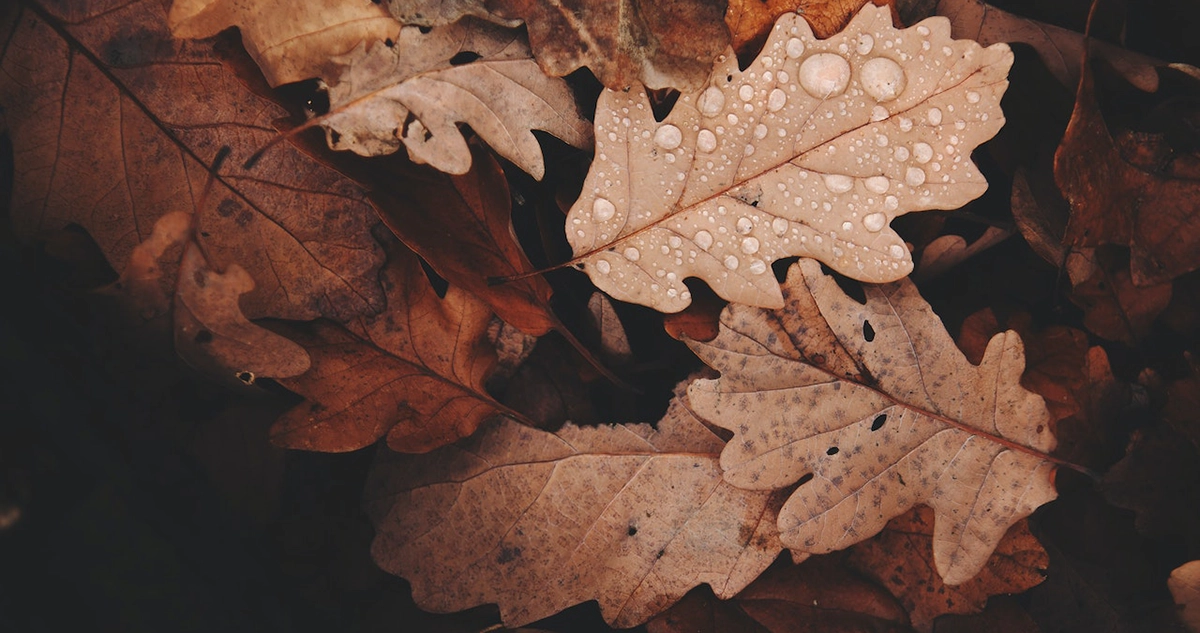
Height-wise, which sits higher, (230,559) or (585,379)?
(585,379)

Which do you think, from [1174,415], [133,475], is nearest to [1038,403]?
[1174,415]

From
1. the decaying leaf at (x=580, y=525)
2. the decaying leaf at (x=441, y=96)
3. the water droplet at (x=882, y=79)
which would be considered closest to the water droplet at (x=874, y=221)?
the water droplet at (x=882, y=79)

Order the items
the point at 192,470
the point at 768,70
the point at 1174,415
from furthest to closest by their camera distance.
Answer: the point at 192,470
the point at 1174,415
the point at 768,70

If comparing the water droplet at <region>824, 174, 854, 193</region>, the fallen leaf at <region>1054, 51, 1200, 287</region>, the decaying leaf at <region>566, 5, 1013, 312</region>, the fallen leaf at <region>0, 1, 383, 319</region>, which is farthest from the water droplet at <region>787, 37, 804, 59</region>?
the fallen leaf at <region>0, 1, 383, 319</region>

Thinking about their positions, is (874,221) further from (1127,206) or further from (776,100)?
(1127,206)

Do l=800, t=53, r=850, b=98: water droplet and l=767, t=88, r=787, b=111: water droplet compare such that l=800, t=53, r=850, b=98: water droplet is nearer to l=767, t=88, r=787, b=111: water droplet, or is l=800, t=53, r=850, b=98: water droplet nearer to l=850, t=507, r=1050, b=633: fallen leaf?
l=767, t=88, r=787, b=111: water droplet

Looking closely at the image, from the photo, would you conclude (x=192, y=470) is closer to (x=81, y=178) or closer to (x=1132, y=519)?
(x=81, y=178)
